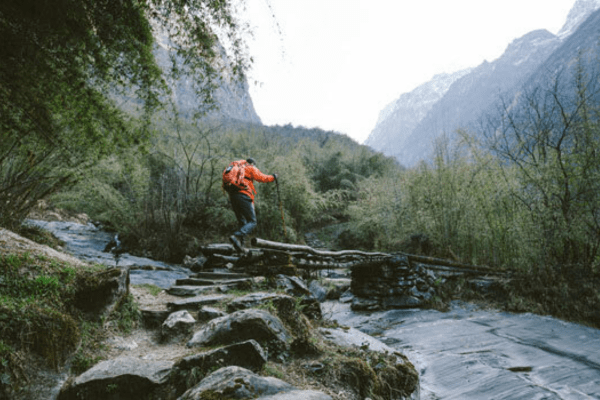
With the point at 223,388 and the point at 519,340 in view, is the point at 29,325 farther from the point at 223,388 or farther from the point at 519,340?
the point at 519,340

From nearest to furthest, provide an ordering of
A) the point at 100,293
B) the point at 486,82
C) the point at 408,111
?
the point at 100,293 → the point at 486,82 → the point at 408,111

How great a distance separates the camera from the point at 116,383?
2137 mm

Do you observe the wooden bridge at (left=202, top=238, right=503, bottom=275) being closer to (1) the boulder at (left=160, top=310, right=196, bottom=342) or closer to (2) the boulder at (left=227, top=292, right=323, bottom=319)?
(2) the boulder at (left=227, top=292, right=323, bottom=319)

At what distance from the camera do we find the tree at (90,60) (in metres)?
3.09

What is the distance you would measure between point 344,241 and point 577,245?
37.6 ft

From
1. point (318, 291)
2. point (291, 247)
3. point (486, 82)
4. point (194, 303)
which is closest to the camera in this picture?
point (194, 303)

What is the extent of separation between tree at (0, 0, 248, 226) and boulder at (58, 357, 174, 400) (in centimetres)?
270

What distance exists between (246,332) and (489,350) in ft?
12.6

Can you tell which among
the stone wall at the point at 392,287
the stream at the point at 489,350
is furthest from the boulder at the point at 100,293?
the stone wall at the point at 392,287

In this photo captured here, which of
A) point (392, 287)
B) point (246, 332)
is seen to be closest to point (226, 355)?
point (246, 332)

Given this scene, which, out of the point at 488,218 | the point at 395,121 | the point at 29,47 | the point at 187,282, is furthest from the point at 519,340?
the point at 395,121

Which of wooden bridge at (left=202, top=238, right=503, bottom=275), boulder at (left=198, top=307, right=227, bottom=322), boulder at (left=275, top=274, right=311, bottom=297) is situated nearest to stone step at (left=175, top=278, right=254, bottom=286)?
boulder at (left=275, top=274, right=311, bottom=297)

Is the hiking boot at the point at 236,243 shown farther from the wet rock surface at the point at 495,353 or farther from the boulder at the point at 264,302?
the wet rock surface at the point at 495,353

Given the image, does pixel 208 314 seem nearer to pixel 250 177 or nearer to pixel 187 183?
pixel 250 177
